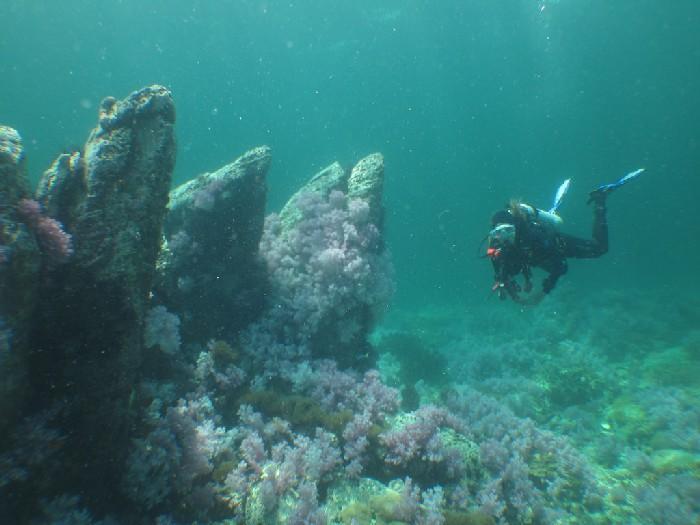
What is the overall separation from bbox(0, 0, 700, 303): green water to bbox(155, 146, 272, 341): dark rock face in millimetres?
30584

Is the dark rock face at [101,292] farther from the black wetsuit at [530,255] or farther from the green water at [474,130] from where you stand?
the green water at [474,130]

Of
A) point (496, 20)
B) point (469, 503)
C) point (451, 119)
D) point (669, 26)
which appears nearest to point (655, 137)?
point (451, 119)

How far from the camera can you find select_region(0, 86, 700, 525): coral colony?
131 inches

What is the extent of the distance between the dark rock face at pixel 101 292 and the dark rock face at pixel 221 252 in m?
2.81

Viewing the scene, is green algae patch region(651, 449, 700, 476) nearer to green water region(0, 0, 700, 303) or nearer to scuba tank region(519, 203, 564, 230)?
scuba tank region(519, 203, 564, 230)

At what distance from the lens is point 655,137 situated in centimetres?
8075

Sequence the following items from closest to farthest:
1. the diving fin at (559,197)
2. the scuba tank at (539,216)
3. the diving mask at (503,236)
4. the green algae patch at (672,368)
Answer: the diving mask at (503,236) < the scuba tank at (539,216) < the diving fin at (559,197) < the green algae patch at (672,368)

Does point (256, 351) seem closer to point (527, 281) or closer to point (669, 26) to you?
point (527, 281)

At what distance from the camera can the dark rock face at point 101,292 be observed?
3369mm

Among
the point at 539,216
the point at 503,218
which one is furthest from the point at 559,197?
the point at 503,218

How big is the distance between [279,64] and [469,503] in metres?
60.4

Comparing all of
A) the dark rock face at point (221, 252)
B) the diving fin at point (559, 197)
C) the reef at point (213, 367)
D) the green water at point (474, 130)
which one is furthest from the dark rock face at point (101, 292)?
the diving fin at point (559, 197)

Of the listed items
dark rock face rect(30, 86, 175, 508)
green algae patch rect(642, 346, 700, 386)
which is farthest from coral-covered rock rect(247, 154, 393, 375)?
green algae patch rect(642, 346, 700, 386)

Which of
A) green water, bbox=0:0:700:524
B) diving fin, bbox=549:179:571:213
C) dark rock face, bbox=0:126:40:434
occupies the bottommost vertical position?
dark rock face, bbox=0:126:40:434
